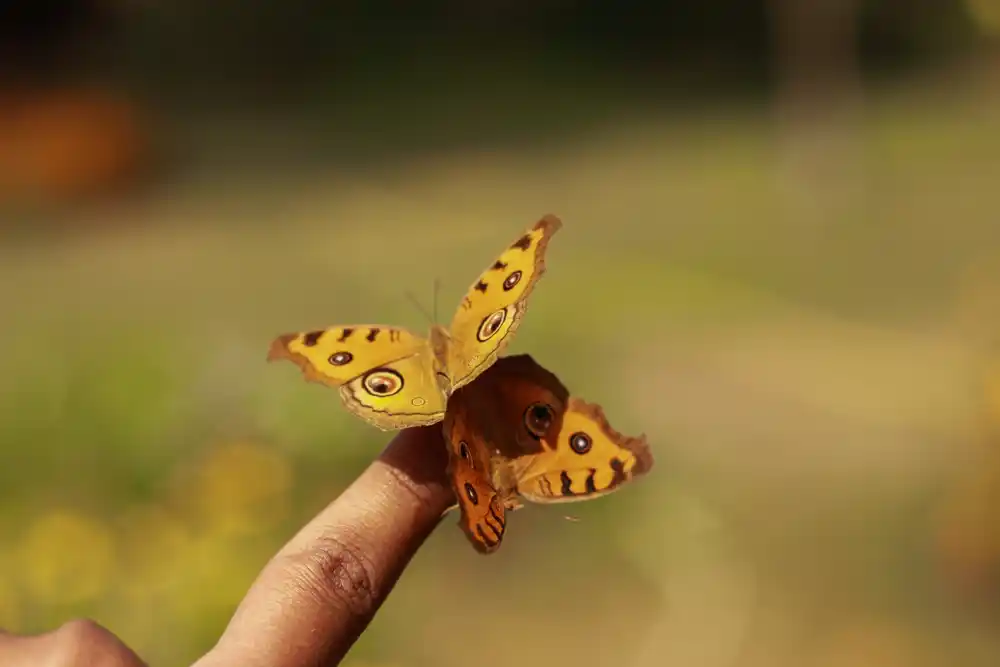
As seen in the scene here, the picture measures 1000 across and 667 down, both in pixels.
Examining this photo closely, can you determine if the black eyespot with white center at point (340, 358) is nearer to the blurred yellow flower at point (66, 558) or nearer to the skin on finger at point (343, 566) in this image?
the skin on finger at point (343, 566)

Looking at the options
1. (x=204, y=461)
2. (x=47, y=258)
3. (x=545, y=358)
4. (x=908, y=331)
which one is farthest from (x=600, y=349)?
(x=47, y=258)

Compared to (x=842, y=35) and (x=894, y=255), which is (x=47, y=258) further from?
(x=842, y=35)

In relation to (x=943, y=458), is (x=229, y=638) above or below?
above

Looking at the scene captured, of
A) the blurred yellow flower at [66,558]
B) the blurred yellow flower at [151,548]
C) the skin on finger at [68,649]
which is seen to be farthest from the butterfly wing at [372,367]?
the blurred yellow flower at [66,558]

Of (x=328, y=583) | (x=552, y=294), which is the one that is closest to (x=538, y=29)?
(x=552, y=294)

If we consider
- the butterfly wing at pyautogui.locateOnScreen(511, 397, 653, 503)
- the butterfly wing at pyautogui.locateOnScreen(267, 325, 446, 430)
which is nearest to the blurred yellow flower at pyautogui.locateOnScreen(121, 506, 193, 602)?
the butterfly wing at pyautogui.locateOnScreen(267, 325, 446, 430)

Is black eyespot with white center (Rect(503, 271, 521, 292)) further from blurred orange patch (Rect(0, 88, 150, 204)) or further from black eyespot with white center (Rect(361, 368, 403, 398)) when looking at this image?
blurred orange patch (Rect(0, 88, 150, 204))
